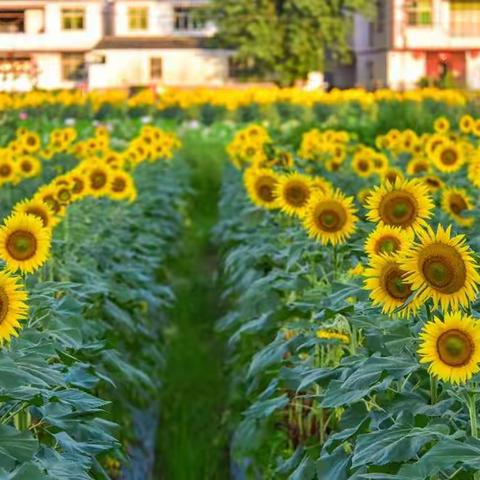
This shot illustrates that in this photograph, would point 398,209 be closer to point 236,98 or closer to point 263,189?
point 263,189

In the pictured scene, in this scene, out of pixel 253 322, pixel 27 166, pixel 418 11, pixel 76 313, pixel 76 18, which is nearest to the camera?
pixel 76 313

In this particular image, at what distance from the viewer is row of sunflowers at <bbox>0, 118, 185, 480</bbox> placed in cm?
325

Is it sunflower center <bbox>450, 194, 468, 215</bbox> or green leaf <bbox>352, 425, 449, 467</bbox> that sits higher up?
sunflower center <bbox>450, 194, 468, 215</bbox>

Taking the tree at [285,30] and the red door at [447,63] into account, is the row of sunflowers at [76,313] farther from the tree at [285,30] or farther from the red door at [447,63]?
the red door at [447,63]

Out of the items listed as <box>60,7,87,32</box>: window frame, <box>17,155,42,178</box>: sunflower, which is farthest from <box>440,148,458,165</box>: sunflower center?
<box>60,7,87,32</box>: window frame

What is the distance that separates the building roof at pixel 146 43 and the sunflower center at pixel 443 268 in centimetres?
5133

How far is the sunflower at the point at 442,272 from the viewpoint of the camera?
3.12m

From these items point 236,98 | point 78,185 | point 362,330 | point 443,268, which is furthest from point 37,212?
point 236,98

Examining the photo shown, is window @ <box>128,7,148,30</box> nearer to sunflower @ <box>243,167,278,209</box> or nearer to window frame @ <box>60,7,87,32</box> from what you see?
window frame @ <box>60,7,87,32</box>

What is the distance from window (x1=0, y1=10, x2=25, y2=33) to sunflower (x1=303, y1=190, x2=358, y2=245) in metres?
52.4

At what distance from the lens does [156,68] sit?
55.2 metres

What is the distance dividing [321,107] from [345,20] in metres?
21.3

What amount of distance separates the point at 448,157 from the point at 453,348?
4.87 m

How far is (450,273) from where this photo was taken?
313 centimetres
